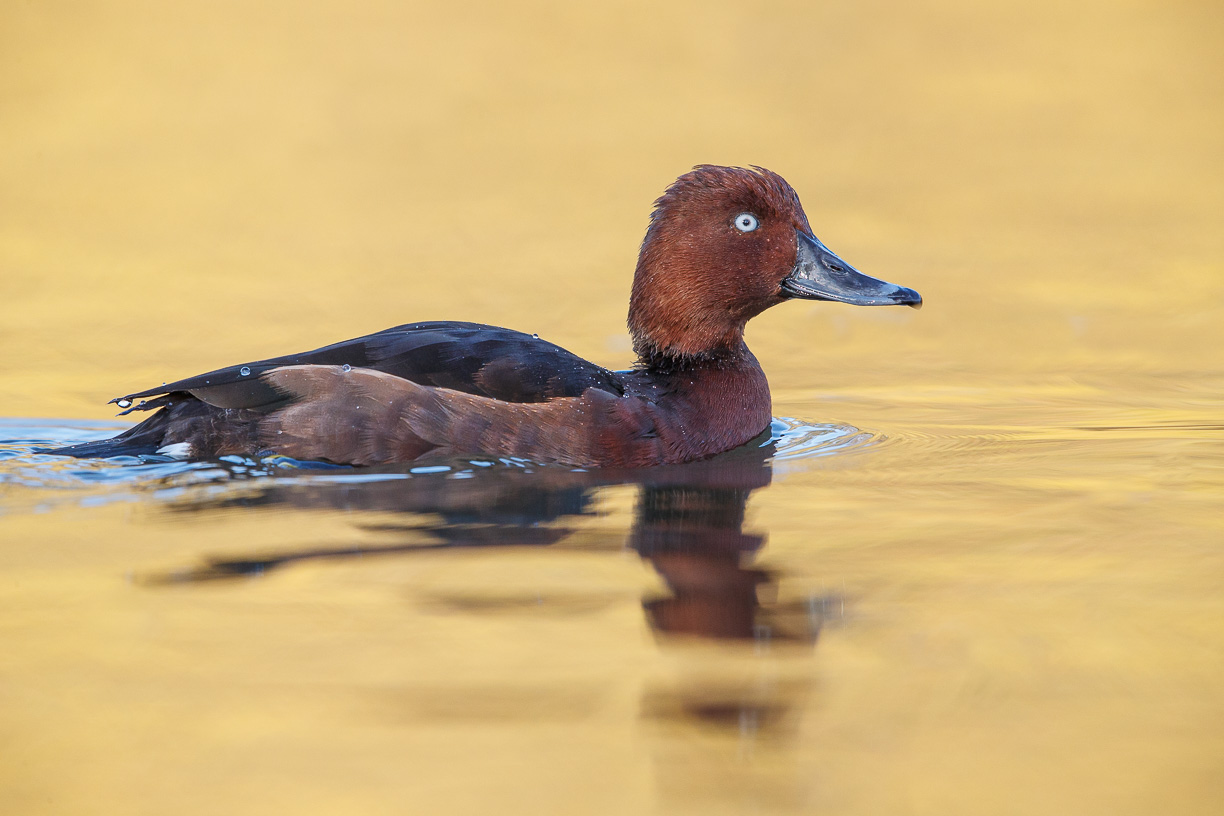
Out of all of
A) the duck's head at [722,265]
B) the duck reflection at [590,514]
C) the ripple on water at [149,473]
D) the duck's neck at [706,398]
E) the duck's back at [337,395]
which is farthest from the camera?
the duck's head at [722,265]

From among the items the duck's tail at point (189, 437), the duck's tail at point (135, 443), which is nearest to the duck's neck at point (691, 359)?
the duck's tail at point (189, 437)

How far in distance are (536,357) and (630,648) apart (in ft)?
7.90

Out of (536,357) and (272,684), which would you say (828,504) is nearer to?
(536,357)

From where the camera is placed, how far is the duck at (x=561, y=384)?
5707 mm

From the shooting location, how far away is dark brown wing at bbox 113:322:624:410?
5.70 meters

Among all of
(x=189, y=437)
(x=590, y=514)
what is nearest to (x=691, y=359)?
(x=590, y=514)

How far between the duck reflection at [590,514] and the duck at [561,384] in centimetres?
14

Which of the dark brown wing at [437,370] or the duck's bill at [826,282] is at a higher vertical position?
the duck's bill at [826,282]

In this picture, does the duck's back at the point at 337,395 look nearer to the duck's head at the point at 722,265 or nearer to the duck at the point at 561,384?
the duck at the point at 561,384

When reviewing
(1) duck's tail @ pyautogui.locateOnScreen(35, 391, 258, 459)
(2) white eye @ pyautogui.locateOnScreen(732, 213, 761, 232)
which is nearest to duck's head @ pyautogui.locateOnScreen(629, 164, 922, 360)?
(2) white eye @ pyautogui.locateOnScreen(732, 213, 761, 232)

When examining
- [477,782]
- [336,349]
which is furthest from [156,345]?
[477,782]

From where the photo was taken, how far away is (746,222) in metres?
6.44

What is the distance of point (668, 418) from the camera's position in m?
6.03

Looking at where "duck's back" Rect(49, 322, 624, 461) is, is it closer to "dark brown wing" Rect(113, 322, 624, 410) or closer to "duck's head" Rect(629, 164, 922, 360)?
"dark brown wing" Rect(113, 322, 624, 410)
